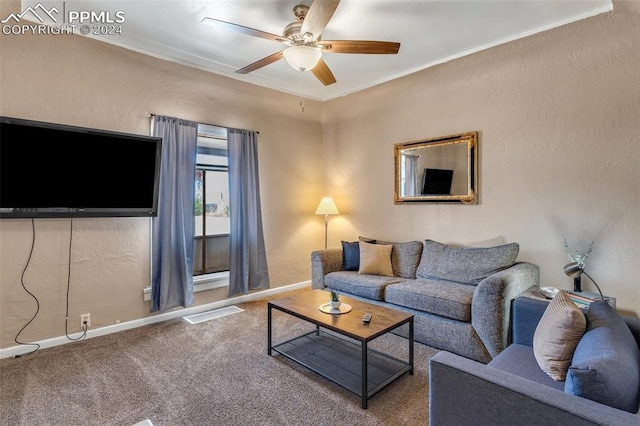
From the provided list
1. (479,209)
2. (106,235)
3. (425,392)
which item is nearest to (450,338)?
(425,392)

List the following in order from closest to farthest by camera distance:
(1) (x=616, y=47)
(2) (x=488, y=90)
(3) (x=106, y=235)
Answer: (1) (x=616, y=47)
(3) (x=106, y=235)
(2) (x=488, y=90)

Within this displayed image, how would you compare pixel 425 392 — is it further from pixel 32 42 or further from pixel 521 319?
pixel 32 42

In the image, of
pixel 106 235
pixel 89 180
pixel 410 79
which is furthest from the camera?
pixel 410 79

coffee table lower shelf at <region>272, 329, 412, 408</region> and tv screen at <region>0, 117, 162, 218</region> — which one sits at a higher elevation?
tv screen at <region>0, 117, 162, 218</region>

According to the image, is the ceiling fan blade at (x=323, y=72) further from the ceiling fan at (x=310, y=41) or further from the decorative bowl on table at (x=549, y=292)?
the decorative bowl on table at (x=549, y=292)

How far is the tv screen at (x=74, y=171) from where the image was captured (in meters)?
2.66

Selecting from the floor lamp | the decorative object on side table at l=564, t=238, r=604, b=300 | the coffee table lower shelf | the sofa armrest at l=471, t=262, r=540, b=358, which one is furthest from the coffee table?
the floor lamp

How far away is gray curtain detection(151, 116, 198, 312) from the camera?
11.5 feet

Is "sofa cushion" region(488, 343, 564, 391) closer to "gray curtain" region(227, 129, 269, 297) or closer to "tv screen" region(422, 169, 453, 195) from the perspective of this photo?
"tv screen" region(422, 169, 453, 195)

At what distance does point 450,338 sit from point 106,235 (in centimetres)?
330

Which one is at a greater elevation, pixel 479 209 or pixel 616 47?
pixel 616 47

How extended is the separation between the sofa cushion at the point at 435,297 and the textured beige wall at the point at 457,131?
787mm

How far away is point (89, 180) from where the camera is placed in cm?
300

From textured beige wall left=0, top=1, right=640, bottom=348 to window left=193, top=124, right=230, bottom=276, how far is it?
1.62 ft
